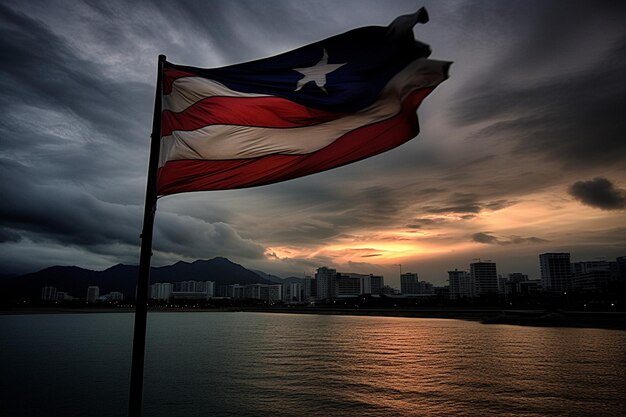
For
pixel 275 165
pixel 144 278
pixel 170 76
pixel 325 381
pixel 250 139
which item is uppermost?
pixel 170 76

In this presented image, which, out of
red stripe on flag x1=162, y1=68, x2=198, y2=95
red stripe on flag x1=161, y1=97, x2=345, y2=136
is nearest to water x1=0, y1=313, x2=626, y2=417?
red stripe on flag x1=161, y1=97, x2=345, y2=136

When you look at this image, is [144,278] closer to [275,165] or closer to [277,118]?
[275,165]

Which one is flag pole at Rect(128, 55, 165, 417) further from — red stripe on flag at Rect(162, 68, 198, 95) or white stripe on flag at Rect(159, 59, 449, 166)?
white stripe on flag at Rect(159, 59, 449, 166)

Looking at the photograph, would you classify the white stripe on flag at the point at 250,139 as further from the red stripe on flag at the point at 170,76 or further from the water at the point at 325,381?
the water at the point at 325,381

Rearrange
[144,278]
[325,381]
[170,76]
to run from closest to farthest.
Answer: [144,278], [170,76], [325,381]

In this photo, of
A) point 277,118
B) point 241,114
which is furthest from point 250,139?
point 277,118

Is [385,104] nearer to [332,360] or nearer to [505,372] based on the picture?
[505,372]

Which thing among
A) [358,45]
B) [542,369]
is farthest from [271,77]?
[542,369]
